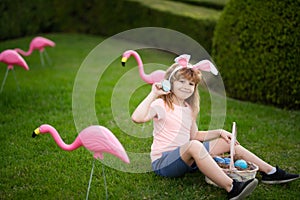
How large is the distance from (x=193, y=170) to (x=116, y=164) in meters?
0.59

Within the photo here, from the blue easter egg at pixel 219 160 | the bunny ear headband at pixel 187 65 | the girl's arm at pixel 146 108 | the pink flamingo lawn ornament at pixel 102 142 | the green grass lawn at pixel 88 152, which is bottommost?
the green grass lawn at pixel 88 152

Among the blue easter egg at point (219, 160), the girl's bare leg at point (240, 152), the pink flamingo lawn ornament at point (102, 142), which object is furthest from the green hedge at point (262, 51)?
the pink flamingo lawn ornament at point (102, 142)

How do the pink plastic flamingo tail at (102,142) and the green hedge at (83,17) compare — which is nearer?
the pink plastic flamingo tail at (102,142)

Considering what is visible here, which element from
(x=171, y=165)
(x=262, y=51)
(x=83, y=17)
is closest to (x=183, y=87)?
(x=171, y=165)

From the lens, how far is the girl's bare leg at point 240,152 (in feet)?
11.6

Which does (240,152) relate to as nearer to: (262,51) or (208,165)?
(208,165)

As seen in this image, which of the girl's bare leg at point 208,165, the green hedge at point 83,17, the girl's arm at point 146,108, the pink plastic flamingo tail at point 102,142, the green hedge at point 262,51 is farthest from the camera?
the green hedge at point 83,17

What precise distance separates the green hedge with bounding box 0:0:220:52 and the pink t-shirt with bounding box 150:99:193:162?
4559mm

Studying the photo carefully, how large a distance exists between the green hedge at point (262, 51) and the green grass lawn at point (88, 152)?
0.22 m

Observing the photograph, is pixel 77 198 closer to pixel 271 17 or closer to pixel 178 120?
pixel 178 120

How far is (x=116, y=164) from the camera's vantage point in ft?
12.4

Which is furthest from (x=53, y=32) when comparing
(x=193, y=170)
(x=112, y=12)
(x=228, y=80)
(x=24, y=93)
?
(x=193, y=170)

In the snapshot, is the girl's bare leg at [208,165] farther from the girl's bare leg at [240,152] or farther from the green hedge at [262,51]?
the green hedge at [262,51]

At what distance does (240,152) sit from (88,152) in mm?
1286
